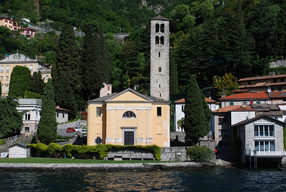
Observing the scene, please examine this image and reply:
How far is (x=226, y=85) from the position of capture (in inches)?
2435

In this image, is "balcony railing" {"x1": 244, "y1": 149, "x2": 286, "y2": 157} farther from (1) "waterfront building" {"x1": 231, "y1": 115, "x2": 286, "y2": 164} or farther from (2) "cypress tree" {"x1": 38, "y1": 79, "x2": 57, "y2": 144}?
(2) "cypress tree" {"x1": 38, "y1": 79, "x2": 57, "y2": 144}

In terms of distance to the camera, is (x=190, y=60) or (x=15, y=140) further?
(x=190, y=60)

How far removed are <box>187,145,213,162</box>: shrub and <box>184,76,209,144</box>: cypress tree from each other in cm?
382

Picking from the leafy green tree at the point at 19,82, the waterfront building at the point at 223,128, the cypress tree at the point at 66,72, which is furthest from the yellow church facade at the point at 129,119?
the leafy green tree at the point at 19,82

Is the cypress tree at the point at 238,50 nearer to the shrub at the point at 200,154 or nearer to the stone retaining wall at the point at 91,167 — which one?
the shrub at the point at 200,154

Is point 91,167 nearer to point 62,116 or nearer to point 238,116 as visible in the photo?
point 238,116

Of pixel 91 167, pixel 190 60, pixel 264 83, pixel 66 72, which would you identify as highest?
pixel 190 60

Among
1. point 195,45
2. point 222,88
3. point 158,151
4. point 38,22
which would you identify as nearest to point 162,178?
point 158,151

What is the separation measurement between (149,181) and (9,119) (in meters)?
25.7

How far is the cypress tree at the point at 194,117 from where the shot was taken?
42.7m

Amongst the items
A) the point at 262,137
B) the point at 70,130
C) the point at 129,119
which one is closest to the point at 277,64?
the point at 262,137

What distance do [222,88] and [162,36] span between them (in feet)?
51.5

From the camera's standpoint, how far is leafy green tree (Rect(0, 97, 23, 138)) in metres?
45.2

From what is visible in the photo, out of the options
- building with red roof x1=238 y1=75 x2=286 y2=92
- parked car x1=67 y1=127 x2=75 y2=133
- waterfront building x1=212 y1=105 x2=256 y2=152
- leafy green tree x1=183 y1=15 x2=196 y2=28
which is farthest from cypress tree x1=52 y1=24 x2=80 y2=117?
leafy green tree x1=183 y1=15 x2=196 y2=28
